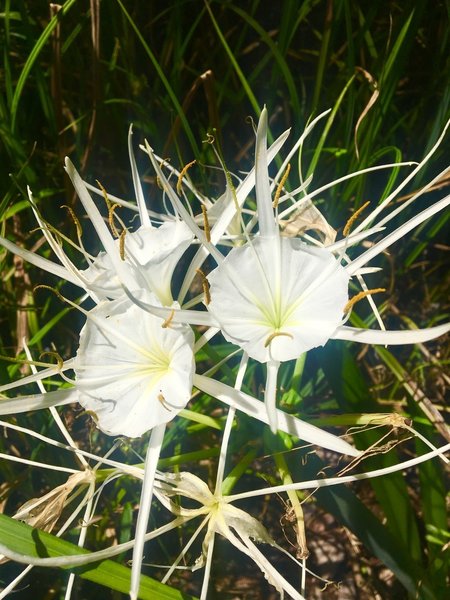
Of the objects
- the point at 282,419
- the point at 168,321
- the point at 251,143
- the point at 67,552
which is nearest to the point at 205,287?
the point at 168,321

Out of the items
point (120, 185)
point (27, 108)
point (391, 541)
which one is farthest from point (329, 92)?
point (391, 541)

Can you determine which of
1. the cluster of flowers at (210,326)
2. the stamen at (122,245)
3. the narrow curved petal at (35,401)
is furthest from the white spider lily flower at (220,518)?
the stamen at (122,245)

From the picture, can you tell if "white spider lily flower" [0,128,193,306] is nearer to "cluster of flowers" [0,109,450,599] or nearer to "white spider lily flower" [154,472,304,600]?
"cluster of flowers" [0,109,450,599]

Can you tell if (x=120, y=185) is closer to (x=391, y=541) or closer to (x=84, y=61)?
(x=84, y=61)

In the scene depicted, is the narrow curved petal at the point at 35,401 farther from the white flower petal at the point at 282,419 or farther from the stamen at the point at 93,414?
the white flower petal at the point at 282,419

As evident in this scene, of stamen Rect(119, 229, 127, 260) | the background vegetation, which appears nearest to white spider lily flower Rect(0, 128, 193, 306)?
stamen Rect(119, 229, 127, 260)

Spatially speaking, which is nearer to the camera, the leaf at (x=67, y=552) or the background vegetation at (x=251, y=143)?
the leaf at (x=67, y=552)
